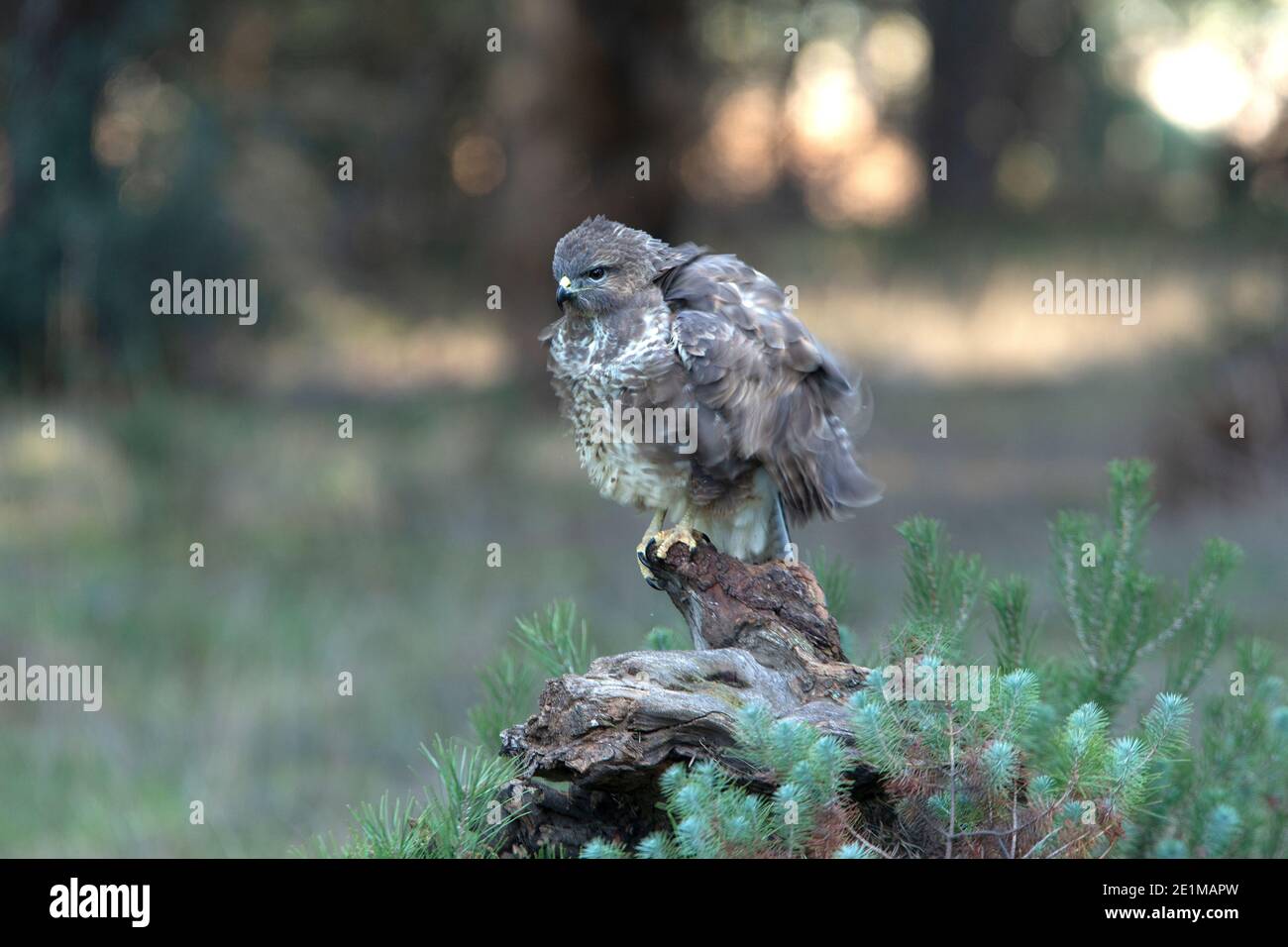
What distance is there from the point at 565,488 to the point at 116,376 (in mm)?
3421

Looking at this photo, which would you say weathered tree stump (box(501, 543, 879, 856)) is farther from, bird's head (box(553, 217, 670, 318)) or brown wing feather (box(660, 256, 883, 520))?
bird's head (box(553, 217, 670, 318))

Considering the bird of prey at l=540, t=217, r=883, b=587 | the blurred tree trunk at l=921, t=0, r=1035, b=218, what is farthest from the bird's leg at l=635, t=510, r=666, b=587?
the blurred tree trunk at l=921, t=0, r=1035, b=218

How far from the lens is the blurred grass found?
6.25 meters

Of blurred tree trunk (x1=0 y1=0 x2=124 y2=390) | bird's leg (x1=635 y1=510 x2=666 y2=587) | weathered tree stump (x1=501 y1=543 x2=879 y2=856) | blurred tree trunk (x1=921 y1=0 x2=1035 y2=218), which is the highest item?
blurred tree trunk (x1=921 y1=0 x2=1035 y2=218)

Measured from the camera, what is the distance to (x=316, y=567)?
28.9 feet

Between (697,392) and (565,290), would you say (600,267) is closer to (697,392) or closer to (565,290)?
(565,290)

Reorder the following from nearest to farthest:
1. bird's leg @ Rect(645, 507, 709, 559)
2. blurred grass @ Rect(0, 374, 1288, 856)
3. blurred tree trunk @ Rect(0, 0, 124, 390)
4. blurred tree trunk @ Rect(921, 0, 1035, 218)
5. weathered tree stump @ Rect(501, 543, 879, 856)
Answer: weathered tree stump @ Rect(501, 543, 879, 856) → bird's leg @ Rect(645, 507, 709, 559) → blurred grass @ Rect(0, 374, 1288, 856) → blurred tree trunk @ Rect(0, 0, 124, 390) → blurred tree trunk @ Rect(921, 0, 1035, 218)

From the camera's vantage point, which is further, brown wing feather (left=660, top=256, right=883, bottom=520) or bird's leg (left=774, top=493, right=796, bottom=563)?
bird's leg (left=774, top=493, right=796, bottom=563)

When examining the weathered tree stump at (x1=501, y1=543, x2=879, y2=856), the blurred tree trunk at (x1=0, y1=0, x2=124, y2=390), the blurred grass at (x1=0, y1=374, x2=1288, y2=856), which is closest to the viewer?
the weathered tree stump at (x1=501, y1=543, x2=879, y2=856)

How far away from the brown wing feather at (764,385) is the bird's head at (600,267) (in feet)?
0.38

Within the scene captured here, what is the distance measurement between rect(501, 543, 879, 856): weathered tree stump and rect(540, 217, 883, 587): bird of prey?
0.17m

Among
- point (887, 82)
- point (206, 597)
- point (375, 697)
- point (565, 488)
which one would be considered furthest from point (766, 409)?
point (887, 82)

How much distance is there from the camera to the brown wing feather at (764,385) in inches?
108

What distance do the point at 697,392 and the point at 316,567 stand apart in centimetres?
650
